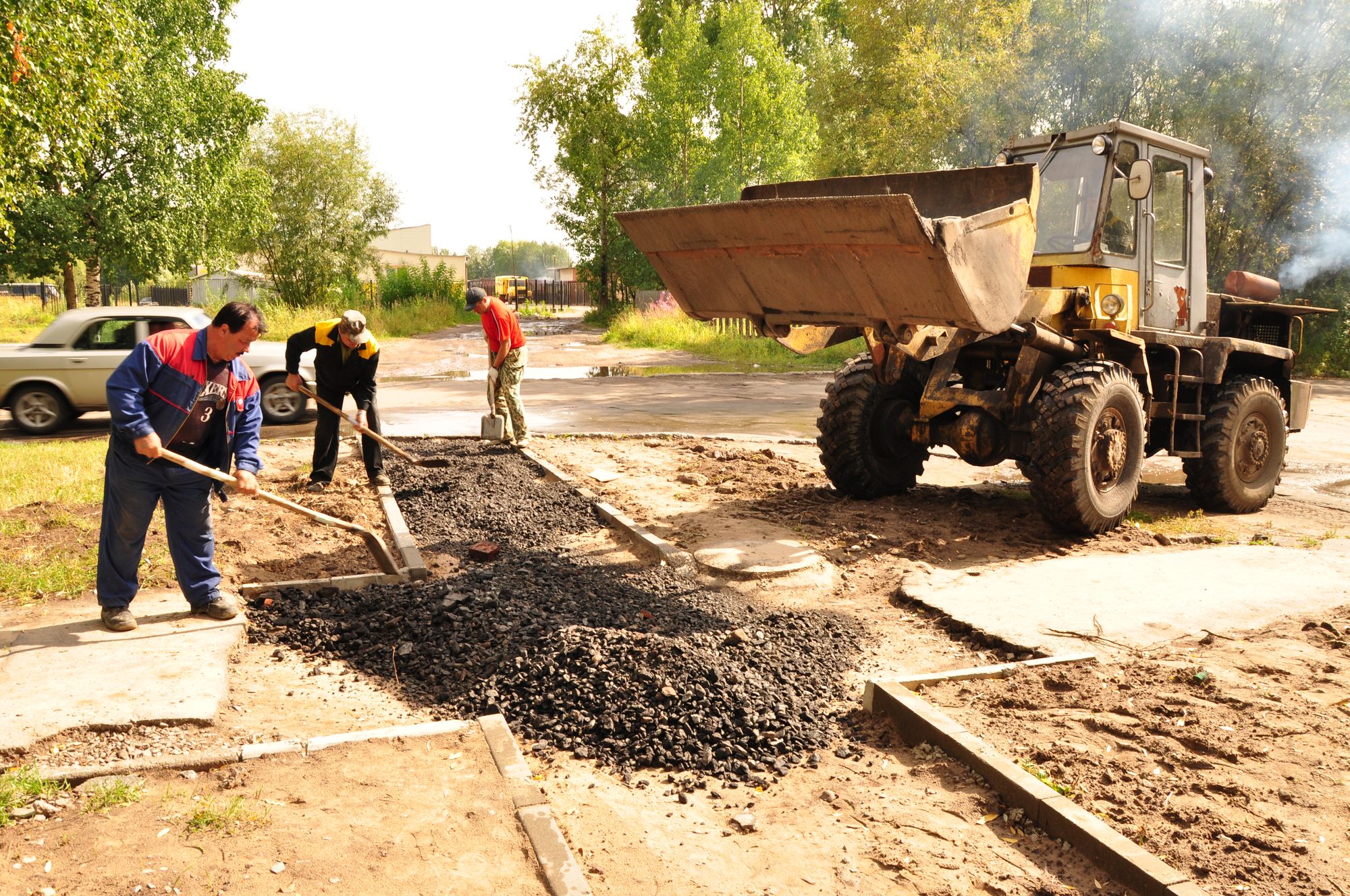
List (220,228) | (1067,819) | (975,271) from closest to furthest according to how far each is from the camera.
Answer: (1067,819) → (975,271) → (220,228)

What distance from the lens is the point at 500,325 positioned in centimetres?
1090

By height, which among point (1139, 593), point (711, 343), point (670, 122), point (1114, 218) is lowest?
point (1139, 593)

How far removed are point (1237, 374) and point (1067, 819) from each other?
7.32 meters

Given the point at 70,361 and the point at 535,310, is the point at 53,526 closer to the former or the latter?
the point at 70,361

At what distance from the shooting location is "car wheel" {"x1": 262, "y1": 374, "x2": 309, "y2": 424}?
13320 mm

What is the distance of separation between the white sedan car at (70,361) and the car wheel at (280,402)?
1.28 meters

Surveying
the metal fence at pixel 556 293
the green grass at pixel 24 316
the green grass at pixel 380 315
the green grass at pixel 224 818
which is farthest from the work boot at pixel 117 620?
the metal fence at pixel 556 293

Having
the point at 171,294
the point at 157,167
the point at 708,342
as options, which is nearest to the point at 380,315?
the point at 157,167

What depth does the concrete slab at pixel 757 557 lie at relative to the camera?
6547mm

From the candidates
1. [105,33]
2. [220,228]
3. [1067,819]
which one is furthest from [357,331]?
[220,228]

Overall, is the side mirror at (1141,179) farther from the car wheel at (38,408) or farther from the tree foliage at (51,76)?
the car wheel at (38,408)

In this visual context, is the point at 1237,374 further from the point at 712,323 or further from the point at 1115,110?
the point at 712,323

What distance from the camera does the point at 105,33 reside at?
1199 centimetres

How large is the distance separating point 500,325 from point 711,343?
1679cm
